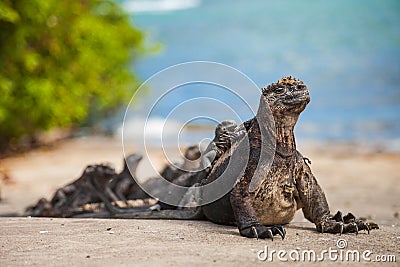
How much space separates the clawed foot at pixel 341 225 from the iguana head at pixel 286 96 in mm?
879

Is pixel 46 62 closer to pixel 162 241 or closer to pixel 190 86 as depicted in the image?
pixel 190 86

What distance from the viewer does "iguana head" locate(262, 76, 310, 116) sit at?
5.04 m

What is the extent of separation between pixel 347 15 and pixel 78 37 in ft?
64.0

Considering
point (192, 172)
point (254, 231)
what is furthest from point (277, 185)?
point (192, 172)

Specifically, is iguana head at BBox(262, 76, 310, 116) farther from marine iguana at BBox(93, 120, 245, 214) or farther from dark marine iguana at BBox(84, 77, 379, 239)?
marine iguana at BBox(93, 120, 245, 214)

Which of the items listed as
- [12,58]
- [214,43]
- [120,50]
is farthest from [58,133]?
[214,43]

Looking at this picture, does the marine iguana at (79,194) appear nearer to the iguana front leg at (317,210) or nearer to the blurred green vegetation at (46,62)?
the iguana front leg at (317,210)

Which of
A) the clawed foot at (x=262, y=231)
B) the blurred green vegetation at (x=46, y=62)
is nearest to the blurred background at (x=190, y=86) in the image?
the blurred green vegetation at (x=46, y=62)

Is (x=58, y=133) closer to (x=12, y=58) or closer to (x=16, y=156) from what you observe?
(x=16, y=156)

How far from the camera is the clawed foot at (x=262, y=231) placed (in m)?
4.81

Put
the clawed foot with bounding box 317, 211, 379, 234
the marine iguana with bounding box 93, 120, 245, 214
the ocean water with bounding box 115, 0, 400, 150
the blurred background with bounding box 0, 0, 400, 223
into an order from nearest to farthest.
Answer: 1. the clawed foot with bounding box 317, 211, 379, 234
2. the marine iguana with bounding box 93, 120, 245, 214
3. the blurred background with bounding box 0, 0, 400, 223
4. the ocean water with bounding box 115, 0, 400, 150

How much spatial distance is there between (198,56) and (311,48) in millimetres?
4972

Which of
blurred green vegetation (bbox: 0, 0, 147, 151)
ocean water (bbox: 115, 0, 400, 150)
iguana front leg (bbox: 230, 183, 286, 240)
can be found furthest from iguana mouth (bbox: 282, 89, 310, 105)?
ocean water (bbox: 115, 0, 400, 150)

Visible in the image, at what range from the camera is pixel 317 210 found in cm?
545
